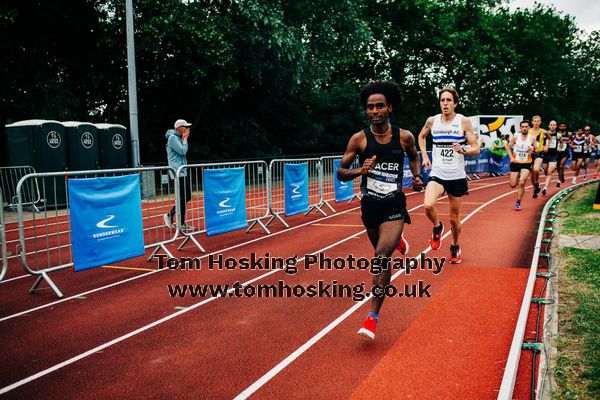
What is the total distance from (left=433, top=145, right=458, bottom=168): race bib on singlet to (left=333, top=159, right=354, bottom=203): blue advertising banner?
690 centimetres

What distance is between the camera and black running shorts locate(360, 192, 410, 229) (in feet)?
15.5

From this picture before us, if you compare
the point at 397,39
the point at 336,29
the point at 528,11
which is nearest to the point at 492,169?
the point at 336,29

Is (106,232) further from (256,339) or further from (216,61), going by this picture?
(216,61)

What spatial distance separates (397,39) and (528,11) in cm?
2205

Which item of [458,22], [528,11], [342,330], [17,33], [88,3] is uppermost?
[528,11]

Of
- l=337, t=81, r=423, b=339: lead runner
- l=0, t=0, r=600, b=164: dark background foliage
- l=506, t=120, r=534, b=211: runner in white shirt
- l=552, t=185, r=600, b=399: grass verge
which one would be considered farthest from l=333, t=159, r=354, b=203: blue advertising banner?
l=337, t=81, r=423, b=339: lead runner

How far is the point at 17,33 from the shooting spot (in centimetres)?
1741

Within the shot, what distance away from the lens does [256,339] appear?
462 cm

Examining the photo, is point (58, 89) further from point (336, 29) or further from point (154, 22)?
point (336, 29)

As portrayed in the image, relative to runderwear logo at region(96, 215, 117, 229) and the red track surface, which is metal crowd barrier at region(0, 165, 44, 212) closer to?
the red track surface

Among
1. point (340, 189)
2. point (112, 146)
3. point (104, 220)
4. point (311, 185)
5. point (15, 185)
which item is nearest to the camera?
point (104, 220)

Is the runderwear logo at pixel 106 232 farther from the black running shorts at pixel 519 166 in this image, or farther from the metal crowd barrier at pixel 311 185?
the black running shorts at pixel 519 166

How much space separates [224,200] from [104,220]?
2.85 metres

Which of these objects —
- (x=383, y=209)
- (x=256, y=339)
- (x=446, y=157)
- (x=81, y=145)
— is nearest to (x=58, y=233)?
(x=256, y=339)
